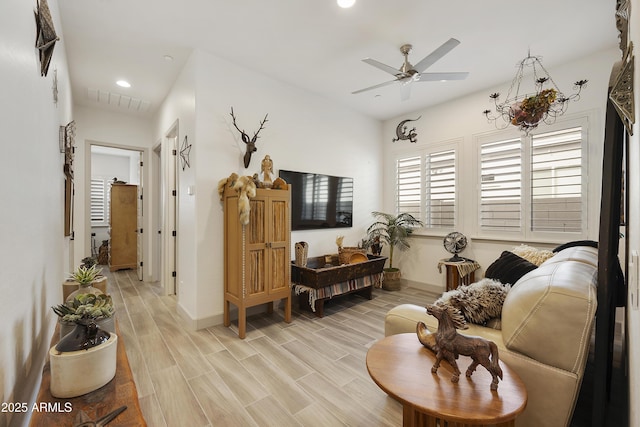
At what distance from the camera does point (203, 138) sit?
9.72 feet

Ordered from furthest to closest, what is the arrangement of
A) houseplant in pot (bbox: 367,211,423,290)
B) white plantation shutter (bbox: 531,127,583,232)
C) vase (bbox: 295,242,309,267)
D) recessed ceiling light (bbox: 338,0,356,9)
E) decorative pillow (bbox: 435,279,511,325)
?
houseplant in pot (bbox: 367,211,423,290), vase (bbox: 295,242,309,267), white plantation shutter (bbox: 531,127,583,232), recessed ceiling light (bbox: 338,0,356,9), decorative pillow (bbox: 435,279,511,325)

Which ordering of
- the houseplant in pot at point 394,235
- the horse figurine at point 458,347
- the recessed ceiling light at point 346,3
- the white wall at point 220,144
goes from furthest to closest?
1. the houseplant in pot at point 394,235
2. the white wall at point 220,144
3. the recessed ceiling light at point 346,3
4. the horse figurine at point 458,347

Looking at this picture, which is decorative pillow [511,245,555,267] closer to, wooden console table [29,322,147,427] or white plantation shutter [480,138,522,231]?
white plantation shutter [480,138,522,231]

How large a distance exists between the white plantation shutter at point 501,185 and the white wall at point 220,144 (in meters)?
2.15

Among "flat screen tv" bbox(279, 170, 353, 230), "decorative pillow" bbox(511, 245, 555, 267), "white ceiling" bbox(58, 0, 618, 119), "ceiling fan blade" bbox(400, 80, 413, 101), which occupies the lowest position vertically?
"decorative pillow" bbox(511, 245, 555, 267)

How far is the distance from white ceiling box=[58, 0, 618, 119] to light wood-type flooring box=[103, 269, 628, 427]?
2997 millimetres

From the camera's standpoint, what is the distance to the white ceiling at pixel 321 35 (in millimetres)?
2355

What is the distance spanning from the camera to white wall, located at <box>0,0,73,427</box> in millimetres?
840

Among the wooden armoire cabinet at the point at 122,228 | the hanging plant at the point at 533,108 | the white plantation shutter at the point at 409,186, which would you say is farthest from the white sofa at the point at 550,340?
the wooden armoire cabinet at the point at 122,228

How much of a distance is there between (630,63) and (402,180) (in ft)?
13.7

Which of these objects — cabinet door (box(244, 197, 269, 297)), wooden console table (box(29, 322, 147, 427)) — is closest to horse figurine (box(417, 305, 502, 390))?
wooden console table (box(29, 322, 147, 427))

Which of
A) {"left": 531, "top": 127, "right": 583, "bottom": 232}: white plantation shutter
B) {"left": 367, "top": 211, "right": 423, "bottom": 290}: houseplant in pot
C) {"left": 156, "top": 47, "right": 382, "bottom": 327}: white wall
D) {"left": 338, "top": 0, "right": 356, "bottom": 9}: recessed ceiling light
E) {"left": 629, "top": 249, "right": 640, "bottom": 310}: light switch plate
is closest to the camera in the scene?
{"left": 629, "top": 249, "right": 640, "bottom": 310}: light switch plate

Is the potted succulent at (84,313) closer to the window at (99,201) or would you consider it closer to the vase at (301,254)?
the vase at (301,254)

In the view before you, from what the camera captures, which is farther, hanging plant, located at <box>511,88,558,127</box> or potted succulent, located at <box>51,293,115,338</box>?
hanging plant, located at <box>511,88,558,127</box>
